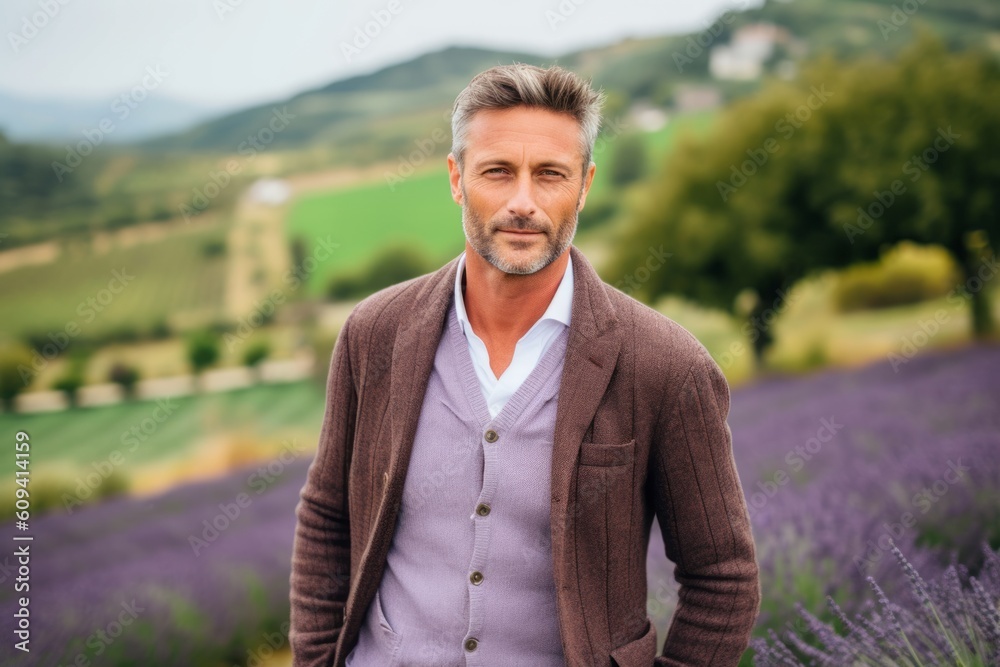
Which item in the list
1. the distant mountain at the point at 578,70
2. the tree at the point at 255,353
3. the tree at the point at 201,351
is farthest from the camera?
the distant mountain at the point at 578,70

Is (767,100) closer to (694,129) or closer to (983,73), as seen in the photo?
(694,129)

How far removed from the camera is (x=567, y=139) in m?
1.85

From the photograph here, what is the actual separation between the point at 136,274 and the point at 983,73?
8.43m

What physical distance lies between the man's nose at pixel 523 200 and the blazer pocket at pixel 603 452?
0.50 meters

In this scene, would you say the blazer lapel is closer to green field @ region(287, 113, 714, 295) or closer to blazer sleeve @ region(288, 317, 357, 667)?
blazer sleeve @ region(288, 317, 357, 667)

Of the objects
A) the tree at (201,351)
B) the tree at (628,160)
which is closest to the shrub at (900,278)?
the tree at (628,160)

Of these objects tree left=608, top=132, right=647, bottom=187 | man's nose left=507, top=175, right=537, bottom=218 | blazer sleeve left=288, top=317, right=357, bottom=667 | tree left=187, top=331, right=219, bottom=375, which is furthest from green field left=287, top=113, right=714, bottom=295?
man's nose left=507, top=175, right=537, bottom=218

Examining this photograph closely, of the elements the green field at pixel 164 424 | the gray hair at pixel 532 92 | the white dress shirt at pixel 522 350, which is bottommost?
the green field at pixel 164 424

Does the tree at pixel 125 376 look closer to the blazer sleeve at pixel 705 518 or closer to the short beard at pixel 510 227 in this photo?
the short beard at pixel 510 227

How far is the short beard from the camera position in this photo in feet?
5.95

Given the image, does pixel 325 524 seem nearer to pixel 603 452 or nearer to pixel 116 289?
pixel 603 452

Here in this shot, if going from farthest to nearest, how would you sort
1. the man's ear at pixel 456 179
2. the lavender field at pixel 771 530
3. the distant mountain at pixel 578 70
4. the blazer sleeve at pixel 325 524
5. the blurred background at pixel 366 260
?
1. the distant mountain at pixel 578 70
2. the blurred background at pixel 366 260
3. the lavender field at pixel 771 530
4. the blazer sleeve at pixel 325 524
5. the man's ear at pixel 456 179

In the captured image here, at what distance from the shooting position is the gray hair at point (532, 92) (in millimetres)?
1794

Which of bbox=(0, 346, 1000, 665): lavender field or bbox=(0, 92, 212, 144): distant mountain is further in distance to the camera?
bbox=(0, 92, 212, 144): distant mountain
